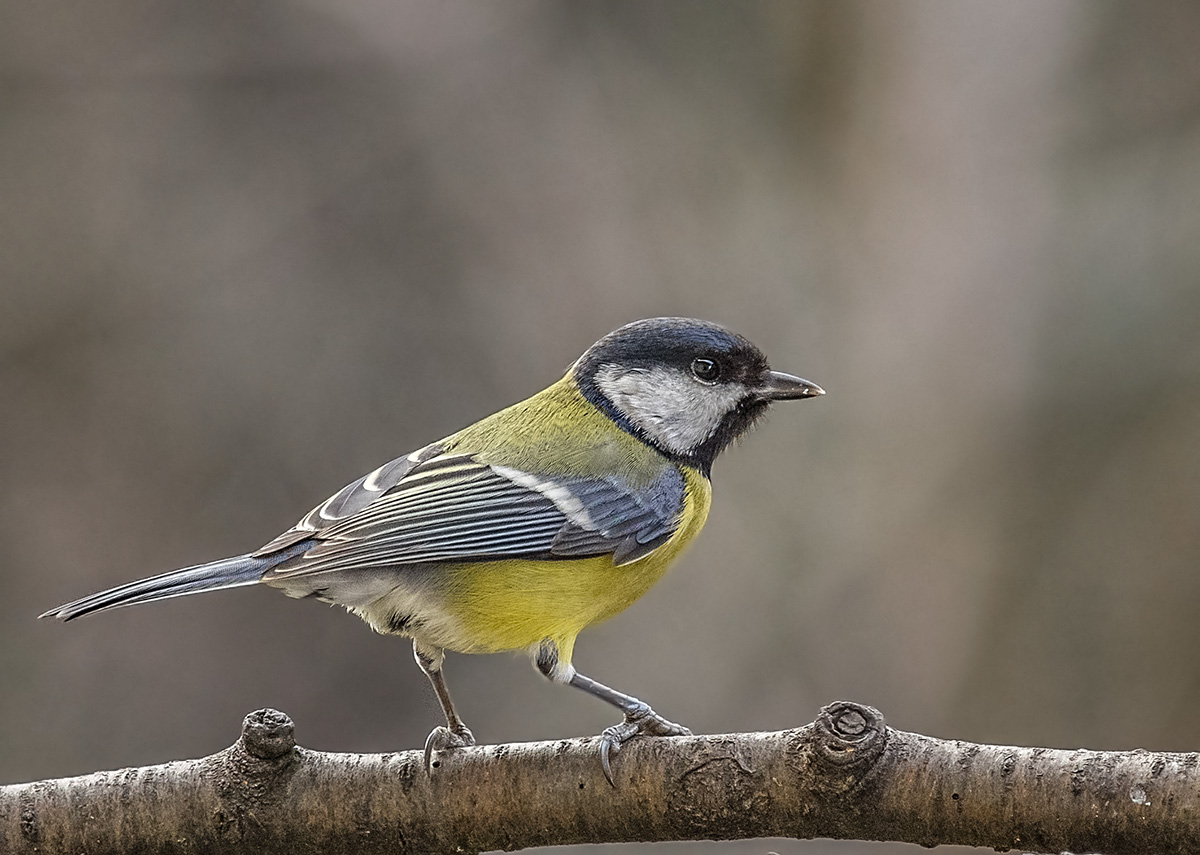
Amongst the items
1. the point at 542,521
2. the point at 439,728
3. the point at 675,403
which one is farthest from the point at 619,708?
the point at 675,403

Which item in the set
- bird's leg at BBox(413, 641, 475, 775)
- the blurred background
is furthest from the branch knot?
the blurred background

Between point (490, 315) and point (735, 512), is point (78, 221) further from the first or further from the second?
point (735, 512)

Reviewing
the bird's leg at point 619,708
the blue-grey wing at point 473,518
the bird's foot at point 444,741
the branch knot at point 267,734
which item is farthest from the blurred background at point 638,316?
the branch knot at point 267,734

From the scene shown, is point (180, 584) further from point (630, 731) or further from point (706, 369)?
point (706, 369)

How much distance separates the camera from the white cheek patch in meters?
3.21

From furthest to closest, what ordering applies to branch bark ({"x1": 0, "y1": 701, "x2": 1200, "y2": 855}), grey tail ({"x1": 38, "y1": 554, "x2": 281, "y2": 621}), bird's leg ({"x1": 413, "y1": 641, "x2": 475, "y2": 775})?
bird's leg ({"x1": 413, "y1": 641, "x2": 475, "y2": 775}) < grey tail ({"x1": 38, "y1": 554, "x2": 281, "y2": 621}) < branch bark ({"x1": 0, "y1": 701, "x2": 1200, "y2": 855})

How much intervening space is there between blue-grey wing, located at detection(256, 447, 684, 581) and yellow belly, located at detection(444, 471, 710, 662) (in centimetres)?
3

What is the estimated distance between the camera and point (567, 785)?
2.29 meters

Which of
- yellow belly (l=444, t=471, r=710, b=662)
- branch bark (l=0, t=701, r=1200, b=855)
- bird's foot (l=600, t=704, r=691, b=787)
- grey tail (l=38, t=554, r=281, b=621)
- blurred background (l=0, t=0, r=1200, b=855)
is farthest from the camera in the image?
blurred background (l=0, t=0, r=1200, b=855)

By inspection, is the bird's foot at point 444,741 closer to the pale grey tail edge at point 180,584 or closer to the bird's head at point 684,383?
the pale grey tail edge at point 180,584

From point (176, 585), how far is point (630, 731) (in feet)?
3.11

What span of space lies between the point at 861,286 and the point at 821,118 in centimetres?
96

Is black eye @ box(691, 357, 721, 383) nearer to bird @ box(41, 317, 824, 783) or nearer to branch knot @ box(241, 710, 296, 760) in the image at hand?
bird @ box(41, 317, 824, 783)

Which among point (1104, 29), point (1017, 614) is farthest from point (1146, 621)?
point (1104, 29)
